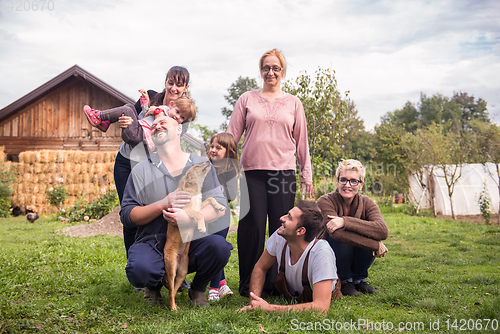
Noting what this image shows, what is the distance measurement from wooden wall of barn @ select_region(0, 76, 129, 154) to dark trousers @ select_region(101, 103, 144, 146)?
12483 millimetres

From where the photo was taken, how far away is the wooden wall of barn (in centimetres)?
1512

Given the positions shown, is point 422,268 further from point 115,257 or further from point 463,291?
point 115,257

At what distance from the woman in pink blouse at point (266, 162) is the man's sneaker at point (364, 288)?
106 cm

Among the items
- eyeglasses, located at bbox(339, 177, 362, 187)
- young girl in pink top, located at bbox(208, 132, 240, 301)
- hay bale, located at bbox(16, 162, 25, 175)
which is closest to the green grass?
young girl in pink top, located at bbox(208, 132, 240, 301)

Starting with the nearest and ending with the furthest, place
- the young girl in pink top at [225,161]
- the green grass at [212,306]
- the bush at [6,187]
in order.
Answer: the green grass at [212,306] < the young girl in pink top at [225,161] < the bush at [6,187]

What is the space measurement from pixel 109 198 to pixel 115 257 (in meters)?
6.61

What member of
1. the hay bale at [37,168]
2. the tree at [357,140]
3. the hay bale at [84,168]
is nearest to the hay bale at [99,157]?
the hay bale at [84,168]

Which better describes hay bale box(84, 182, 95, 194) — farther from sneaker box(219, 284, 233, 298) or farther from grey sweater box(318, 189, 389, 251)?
grey sweater box(318, 189, 389, 251)

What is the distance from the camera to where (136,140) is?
10.6 ft

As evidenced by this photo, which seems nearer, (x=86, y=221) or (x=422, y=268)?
(x=422, y=268)

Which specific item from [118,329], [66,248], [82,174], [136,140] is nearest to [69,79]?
[82,174]

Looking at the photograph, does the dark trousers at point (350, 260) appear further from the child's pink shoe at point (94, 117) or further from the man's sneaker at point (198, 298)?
the child's pink shoe at point (94, 117)

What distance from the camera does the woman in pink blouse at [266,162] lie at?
3627 millimetres

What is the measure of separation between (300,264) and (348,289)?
998 mm
